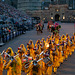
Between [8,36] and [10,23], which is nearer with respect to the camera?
[8,36]

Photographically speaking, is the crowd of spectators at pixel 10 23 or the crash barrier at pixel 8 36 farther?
the crowd of spectators at pixel 10 23

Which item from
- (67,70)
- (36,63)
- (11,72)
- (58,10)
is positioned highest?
(58,10)

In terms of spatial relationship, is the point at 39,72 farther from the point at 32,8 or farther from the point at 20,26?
the point at 32,8

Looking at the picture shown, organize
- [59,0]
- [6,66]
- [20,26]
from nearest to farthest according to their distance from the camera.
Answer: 1. [6,66]
2. [20,26]
3. [59,0]

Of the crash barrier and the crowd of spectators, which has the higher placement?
the crowd of spectators

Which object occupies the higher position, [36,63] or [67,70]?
[36,63]

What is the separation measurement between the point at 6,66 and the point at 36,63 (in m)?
1.32

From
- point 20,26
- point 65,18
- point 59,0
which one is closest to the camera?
point 20,26

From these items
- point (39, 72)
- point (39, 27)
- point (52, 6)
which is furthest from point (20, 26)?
point (52, 6)

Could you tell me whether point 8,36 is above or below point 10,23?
below

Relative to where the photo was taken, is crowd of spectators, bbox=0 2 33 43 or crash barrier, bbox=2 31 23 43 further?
crowd of spectators, bbox=0 2 33 43

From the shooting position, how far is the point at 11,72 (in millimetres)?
6055

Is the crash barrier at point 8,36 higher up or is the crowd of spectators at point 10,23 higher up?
the crowd of spectators at point 10,23

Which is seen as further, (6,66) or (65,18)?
(65,18)
